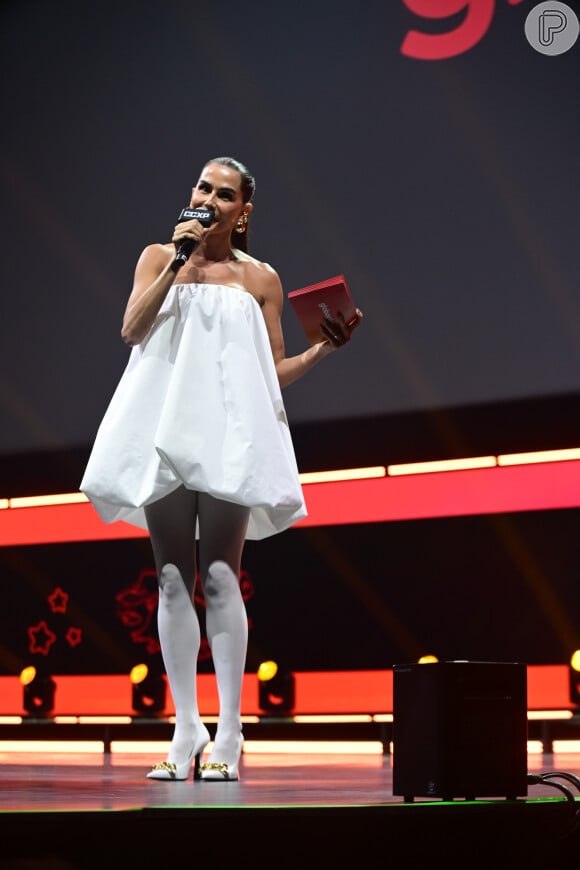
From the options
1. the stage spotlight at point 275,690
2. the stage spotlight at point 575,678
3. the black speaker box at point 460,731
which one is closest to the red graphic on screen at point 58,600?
the stage spotlight at point 275,690

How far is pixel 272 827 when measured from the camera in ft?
4.30

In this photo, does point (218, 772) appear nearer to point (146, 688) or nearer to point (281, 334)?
point (281, 334)

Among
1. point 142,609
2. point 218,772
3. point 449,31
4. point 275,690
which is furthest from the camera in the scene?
point 449,31

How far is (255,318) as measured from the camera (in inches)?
80.4

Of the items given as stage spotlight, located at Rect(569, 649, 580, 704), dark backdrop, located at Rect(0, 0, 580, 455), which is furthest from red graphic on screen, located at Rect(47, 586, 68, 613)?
stage spotlight, located at Rect(569, 649, 580, 704)

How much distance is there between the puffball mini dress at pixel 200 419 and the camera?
6.11ft

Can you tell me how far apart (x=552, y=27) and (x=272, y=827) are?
13.0 ft

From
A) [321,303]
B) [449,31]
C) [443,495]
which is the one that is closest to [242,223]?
[321,303]

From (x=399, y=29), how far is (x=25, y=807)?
429 cm

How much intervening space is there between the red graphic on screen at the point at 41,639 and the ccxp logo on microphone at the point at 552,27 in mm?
2995

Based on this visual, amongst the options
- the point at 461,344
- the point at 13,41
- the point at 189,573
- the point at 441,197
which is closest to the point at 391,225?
the point at 441,197

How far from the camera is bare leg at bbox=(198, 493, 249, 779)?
1877mm

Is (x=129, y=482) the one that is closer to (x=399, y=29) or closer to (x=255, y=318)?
(x=255, y=318)

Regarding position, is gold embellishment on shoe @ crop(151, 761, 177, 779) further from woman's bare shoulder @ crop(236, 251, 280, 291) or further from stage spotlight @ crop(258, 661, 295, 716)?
stage spotlight @ crop(258, 661, 295, 716)
